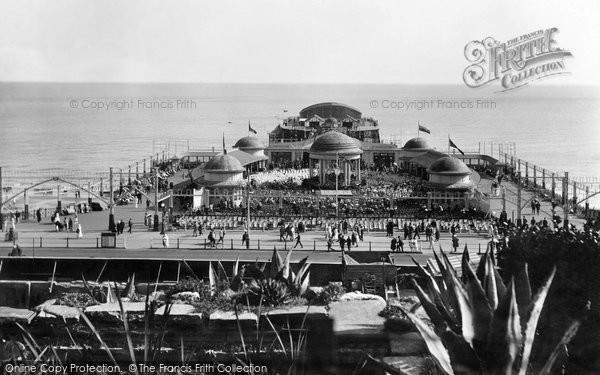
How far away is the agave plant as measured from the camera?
24.5ft

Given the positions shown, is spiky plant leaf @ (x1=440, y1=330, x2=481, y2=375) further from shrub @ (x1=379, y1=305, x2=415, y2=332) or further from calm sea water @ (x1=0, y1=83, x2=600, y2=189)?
calm sea water @ (x1=0, y1=83, x2=600, y2=189)

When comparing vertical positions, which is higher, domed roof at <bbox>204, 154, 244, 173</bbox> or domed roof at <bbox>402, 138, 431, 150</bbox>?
domed roof at <bbox>402, 138, 431, 150</bbox>

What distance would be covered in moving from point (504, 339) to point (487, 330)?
0.22 m

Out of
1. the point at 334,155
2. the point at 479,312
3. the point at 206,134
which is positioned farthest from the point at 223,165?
the point at 206,134

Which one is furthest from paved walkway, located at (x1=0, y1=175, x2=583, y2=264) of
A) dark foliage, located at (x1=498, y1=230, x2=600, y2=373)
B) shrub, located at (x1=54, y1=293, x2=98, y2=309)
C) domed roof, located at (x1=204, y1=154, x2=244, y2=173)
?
shrub, located at (x1=54, y1=293, x2=98, y2=309)

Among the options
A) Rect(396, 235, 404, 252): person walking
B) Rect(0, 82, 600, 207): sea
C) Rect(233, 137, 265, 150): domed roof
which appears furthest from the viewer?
Rect(0, 82, 600, 207): sea

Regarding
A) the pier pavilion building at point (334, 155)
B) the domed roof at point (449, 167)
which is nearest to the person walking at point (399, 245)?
the domed roof at point (449, 167)

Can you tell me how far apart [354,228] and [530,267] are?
22477mm

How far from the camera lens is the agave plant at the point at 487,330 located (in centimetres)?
745

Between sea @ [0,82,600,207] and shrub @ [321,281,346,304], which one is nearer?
shrub @ [321,281,346,304]

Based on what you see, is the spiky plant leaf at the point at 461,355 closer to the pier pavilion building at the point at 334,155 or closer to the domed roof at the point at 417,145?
the pier pavilion building at the point at 334,155

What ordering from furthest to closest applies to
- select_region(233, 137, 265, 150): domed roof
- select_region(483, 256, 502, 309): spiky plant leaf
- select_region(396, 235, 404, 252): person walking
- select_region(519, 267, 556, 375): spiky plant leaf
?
select_region(233, 137, 265, 150): domed roof, select_region(396, 235, 404, 252): person walking, select_region(483, 256, 502, 309): spiky plant leaf, select_region(519, 267, 556, 375): spiky plant leaf

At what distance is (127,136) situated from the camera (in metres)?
128

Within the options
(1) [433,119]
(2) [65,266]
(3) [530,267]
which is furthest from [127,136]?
(3) [530,267]
